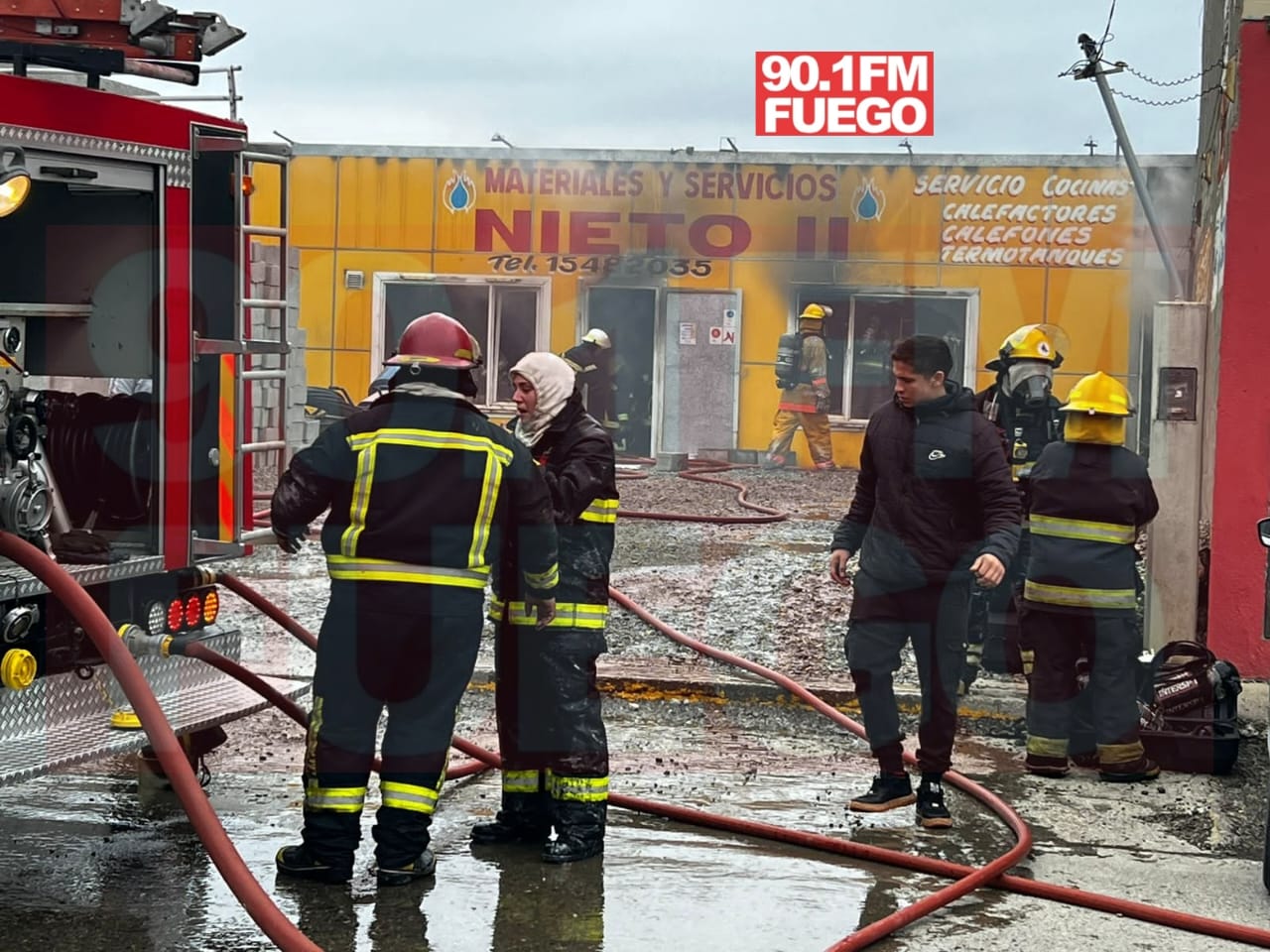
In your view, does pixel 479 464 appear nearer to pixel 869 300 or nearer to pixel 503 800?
pixel 503 800

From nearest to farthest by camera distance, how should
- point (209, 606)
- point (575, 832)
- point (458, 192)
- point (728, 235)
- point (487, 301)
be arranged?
point (575, 832) → point (209, 606) → point (728, 235) → point (458, 192) → point (487, 301)

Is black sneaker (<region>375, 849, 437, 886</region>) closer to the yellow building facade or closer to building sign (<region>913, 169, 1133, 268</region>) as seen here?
the yellow building facade

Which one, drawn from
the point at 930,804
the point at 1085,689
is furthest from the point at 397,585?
the point at 1085,689

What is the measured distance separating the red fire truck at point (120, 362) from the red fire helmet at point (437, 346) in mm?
719

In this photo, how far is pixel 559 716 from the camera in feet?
18.2

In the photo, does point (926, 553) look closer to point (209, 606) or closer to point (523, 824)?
point (523, 824)

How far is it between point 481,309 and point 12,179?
17.4 meters

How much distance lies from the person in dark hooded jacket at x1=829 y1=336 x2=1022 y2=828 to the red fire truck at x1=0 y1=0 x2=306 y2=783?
2068 millimetres

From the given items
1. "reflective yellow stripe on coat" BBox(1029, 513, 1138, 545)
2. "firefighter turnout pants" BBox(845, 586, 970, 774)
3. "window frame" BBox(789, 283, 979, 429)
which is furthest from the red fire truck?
"window frame" BBox(789, 283, 979, 429)

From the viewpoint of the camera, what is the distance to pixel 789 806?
20.8ft

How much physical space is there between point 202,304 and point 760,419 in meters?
15.6

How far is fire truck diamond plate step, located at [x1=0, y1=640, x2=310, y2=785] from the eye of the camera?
16.5ft

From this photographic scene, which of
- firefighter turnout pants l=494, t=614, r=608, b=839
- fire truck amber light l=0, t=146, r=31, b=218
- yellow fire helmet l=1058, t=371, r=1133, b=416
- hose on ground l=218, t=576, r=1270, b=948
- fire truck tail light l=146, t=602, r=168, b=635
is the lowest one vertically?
hose on ground l=218, t=576, r=1270, b=948

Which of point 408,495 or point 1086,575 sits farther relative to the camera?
point 1086,575
